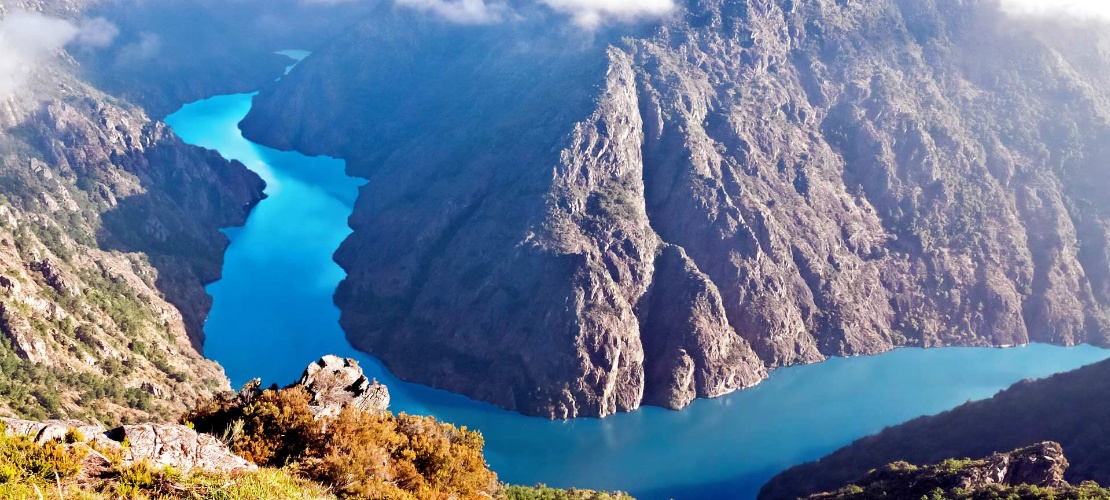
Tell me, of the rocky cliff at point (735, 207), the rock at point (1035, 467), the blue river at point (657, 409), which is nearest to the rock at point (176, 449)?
the rock at point (1035, 467)

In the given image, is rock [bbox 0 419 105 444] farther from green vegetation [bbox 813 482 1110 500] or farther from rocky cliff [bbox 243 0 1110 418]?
rocky cliff [bbox 243 0 1110 418]

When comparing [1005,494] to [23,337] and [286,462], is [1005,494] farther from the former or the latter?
[23,337]

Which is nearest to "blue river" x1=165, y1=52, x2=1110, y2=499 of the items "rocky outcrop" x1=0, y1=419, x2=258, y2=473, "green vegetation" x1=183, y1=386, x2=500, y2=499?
"green vegetation" x1=183, y1=386, x2=500, y2=499

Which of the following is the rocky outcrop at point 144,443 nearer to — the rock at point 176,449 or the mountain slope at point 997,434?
the rock at point 176,449

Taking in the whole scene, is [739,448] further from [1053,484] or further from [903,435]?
[1053,484]

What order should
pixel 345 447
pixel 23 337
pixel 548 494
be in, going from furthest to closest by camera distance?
pixel 23 337 → pixel 548 494 → pixel 345 447

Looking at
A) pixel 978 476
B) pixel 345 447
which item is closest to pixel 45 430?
pixel 345 447

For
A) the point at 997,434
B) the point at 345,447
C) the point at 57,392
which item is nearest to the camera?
the point at 345,447
